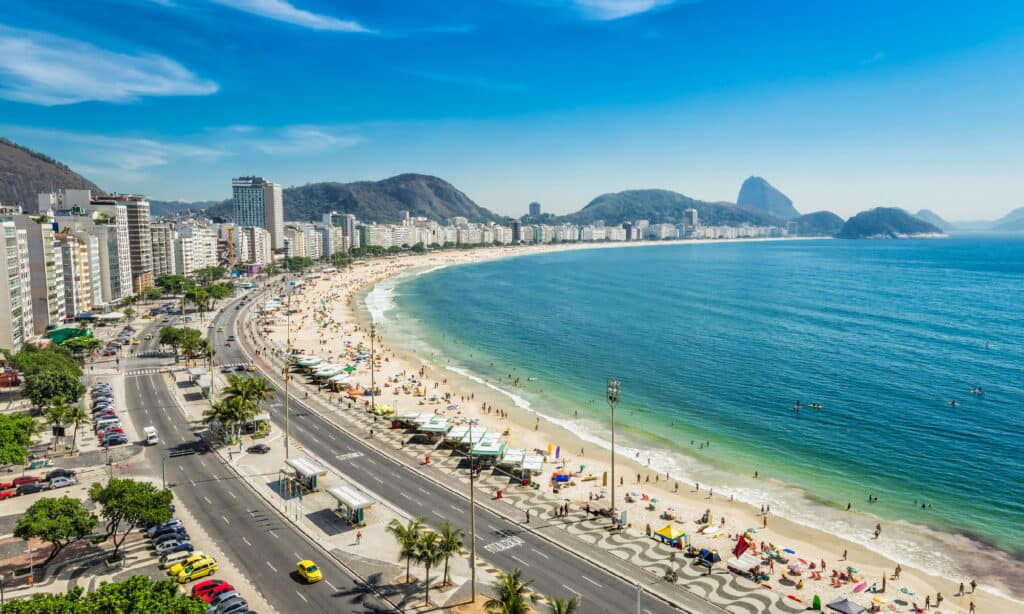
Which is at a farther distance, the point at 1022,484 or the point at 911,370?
the point at 911,370

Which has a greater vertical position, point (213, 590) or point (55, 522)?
point (55, 522)

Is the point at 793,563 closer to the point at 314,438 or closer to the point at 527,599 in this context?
the point at 527,599

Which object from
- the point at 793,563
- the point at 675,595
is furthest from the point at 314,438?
the point at 793,563

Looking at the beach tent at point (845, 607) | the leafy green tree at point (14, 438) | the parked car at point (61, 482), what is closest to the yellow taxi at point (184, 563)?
the parked car at point (61, 482)

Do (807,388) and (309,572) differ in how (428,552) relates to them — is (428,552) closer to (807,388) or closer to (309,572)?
(309,572)

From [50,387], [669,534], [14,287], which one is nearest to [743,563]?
[669,534]

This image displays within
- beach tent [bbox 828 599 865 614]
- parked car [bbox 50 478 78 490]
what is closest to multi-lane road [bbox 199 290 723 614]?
beach tent [bbox 828 599 865 614]

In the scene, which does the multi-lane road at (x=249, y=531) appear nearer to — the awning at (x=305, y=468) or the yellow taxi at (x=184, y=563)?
the yellow taxi at (x=184, y=563)
